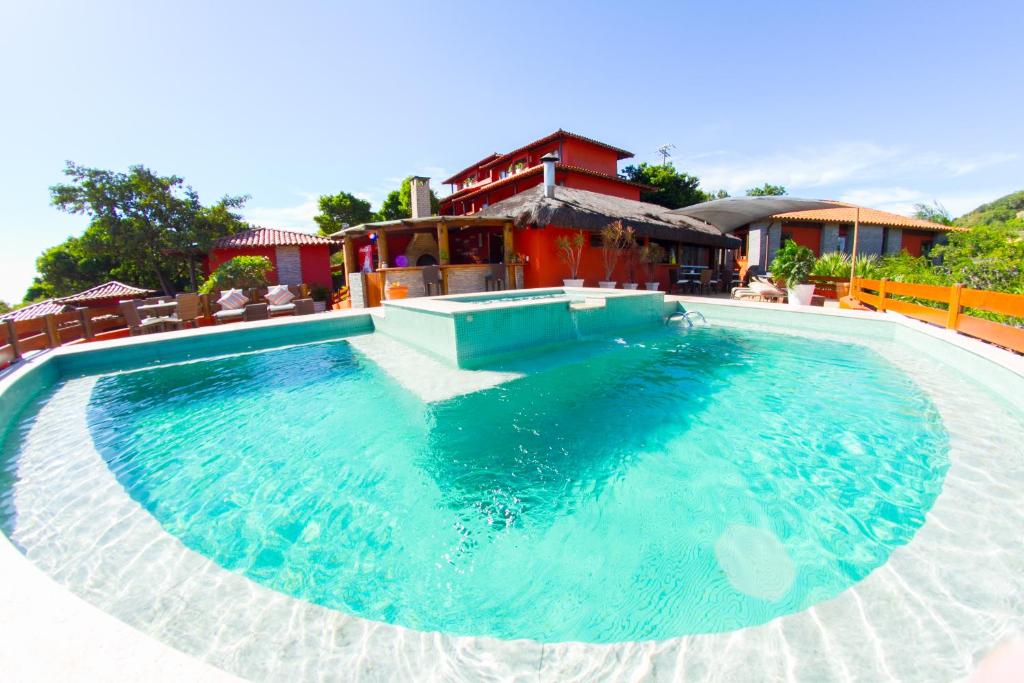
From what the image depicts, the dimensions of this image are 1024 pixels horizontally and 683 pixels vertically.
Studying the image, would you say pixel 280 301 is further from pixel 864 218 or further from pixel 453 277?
pixel 864 218

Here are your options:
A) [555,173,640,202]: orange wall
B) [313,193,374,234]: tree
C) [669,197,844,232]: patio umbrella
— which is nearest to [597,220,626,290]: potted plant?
[669,197,844,232]: patio umbrella

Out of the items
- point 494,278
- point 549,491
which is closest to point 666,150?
point 494,278

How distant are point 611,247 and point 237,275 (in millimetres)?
12789

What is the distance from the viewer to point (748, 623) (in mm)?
2191

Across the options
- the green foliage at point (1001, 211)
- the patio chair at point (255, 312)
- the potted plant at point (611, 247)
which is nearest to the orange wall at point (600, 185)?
the potted plant at point (611, 247)

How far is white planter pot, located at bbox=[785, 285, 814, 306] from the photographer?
428 inches

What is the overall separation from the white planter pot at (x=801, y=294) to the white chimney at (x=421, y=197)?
12353mm

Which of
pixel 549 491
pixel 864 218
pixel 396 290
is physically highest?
pixel 864 218

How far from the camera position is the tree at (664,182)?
1183 inches

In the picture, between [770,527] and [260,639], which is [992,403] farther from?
[260,639]

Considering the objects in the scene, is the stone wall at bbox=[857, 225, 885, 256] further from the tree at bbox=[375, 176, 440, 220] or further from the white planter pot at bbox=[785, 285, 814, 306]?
the tree at bbox=[375, 176, 440, 220]

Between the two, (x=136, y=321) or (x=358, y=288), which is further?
(x=358, y=288)

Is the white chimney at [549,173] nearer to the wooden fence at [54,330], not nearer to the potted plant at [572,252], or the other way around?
the potted plant at [572,252]

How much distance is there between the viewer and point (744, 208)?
43.0ft
